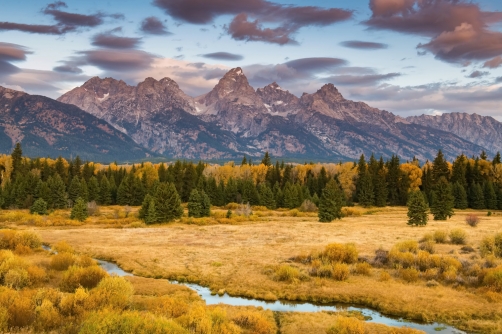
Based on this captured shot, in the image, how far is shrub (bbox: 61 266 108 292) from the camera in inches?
1054

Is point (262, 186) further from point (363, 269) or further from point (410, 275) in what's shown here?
point (410, 275)

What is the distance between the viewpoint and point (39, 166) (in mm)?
128875

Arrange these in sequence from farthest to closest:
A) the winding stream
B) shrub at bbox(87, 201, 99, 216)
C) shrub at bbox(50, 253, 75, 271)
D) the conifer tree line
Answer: the conifer tree line < shrub at bbox(87, 201, 99, 216) < shrub at bbox(50, 253, 75, 271) < the winding stream

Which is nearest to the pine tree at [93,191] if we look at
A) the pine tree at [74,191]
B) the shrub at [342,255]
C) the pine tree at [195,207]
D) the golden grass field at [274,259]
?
the pine tree at [74,191]

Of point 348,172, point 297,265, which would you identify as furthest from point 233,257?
point 348,172

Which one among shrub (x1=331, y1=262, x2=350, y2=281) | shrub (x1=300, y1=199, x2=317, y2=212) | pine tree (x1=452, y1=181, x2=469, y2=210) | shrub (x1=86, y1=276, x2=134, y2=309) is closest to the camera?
shrub (x1=86, y1=276, x2=134, y2=309)

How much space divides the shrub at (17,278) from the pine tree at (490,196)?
102868 millimetres

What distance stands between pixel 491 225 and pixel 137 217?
63.6 meters

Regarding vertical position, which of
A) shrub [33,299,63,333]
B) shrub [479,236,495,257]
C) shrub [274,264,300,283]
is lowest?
shrub [274,264,300,283]

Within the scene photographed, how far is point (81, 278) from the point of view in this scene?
27203 mm

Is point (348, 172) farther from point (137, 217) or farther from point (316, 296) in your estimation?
point (316, 296)

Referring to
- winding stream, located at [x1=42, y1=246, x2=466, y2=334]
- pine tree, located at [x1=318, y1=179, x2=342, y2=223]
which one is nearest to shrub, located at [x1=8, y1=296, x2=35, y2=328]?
winding stream, located at [x1=42, y1=246, x2=466, y2=334]

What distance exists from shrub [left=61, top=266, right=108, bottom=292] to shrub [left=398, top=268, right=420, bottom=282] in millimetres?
23125

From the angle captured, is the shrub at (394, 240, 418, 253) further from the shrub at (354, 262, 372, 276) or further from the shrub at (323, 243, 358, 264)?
the shrub at (354, 262, 372, 276)
